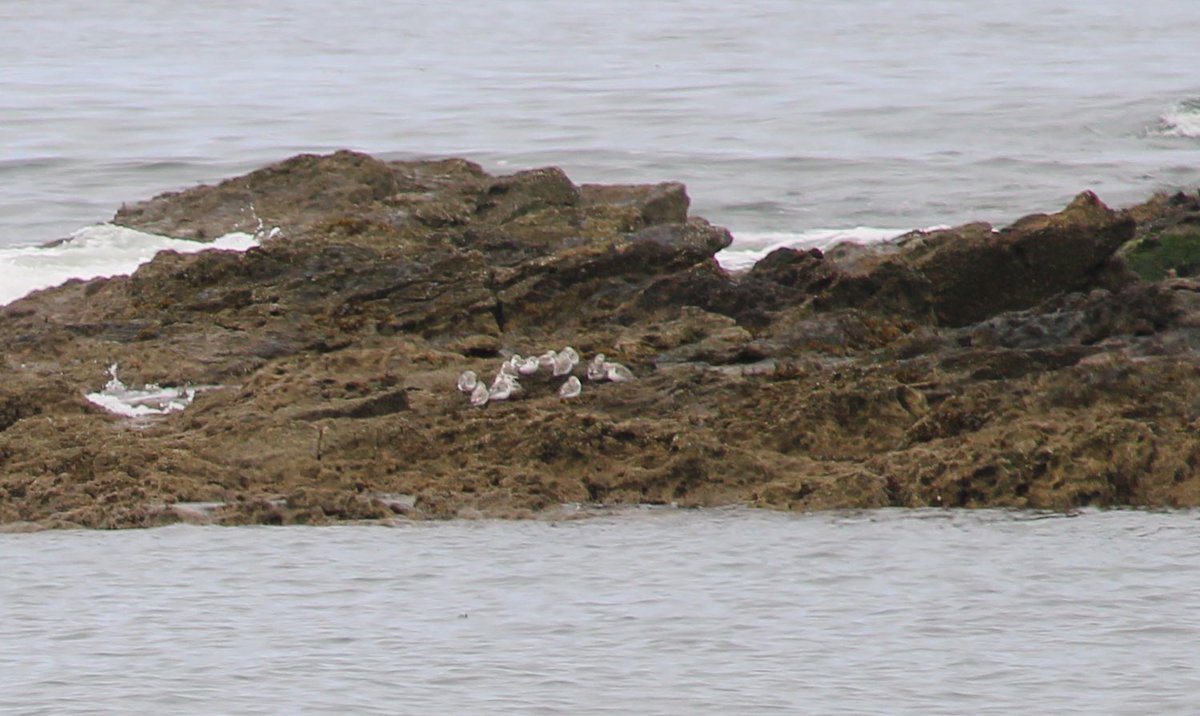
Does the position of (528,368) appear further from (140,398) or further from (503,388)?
(140,398)

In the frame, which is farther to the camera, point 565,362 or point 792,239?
point 792,239

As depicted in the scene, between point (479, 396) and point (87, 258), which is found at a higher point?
point (479, 396)

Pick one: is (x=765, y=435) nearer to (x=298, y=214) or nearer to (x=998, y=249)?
(x=998, y=249)

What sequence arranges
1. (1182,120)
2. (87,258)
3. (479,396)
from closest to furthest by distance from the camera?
(479,396)
(87,258)
(1182,120)

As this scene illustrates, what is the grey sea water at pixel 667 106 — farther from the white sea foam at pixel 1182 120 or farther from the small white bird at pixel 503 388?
the small white bird at pixel 503 388

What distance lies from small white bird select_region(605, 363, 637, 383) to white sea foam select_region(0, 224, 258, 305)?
6.08 meters

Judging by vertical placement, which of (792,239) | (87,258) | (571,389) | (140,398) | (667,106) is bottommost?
(667,106)

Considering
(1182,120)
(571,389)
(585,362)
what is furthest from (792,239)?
(1182,120)

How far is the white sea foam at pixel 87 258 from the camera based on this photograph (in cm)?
1891

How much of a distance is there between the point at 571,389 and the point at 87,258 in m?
8.13

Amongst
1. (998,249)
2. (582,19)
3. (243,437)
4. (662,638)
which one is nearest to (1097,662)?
(662,638)

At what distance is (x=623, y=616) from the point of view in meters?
9.70

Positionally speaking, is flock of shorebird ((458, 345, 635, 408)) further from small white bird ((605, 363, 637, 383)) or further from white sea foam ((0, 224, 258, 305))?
white sea foam ((0, 224, 258, 305))

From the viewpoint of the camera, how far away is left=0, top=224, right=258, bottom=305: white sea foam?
18.9 metres
